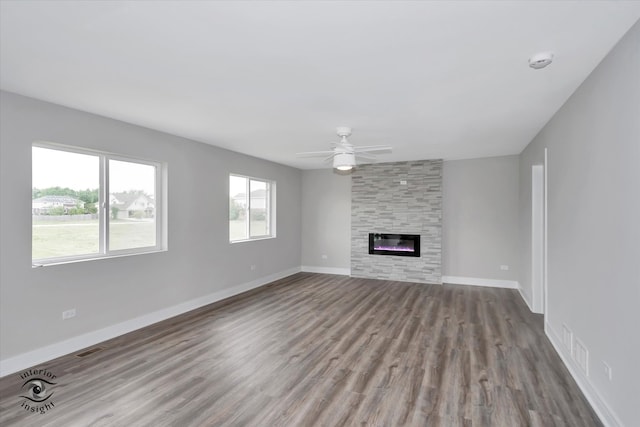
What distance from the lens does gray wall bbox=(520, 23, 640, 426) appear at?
200cm

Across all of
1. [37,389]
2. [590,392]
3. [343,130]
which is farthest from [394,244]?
[37,389]

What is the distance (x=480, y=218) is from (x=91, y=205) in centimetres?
663

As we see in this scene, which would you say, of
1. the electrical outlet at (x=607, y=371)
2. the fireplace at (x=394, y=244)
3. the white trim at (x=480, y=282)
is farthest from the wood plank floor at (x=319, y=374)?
the fireplace at (x=394, y=244)

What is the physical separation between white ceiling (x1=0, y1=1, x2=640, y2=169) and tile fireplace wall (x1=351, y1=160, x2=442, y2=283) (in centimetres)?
303

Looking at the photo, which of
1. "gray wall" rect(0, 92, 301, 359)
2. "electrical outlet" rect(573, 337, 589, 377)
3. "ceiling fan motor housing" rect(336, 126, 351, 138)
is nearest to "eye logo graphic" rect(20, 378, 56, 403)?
"gray wall" rect(0, 92, 301, 359)

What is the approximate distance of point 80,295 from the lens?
3.67 metres

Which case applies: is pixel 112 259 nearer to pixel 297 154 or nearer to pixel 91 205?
pixel 91 205

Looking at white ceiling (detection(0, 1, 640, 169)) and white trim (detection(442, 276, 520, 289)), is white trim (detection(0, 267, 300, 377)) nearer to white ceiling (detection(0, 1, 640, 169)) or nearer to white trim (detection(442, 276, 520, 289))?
white ceiling (detection(0, 1, 640, 169))

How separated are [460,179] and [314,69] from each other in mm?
5332

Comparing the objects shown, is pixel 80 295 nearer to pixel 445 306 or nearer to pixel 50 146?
pixel 50 146

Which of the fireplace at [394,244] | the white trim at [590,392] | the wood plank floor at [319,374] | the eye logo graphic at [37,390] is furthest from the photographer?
the fireplace at [394,244]

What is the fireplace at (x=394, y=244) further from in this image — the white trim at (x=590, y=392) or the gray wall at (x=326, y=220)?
the white trim at (x=590, y=392)

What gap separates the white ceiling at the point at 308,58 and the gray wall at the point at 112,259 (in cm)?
33

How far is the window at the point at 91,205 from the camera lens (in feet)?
11.4
